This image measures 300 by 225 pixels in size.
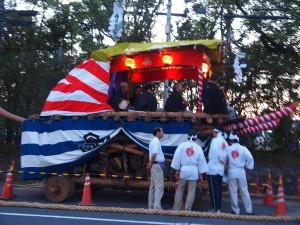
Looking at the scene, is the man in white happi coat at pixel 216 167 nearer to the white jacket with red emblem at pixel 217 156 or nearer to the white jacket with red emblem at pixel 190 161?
the white jacket with red emblem at pixel 217 156

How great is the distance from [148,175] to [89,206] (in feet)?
5.56

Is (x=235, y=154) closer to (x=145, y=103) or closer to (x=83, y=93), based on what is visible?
(x=145, y=103)

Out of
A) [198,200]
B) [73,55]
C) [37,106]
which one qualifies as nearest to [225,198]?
[198,200]

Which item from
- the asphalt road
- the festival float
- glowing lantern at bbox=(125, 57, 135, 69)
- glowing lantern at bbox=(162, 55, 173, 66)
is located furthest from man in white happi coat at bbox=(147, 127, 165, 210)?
glowing lantern at bbox=(125, 57, 135, 69)

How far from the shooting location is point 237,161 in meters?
10.1

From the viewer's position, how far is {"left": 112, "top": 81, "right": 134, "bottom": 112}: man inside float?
12.3 meters

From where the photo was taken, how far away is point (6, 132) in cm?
1825

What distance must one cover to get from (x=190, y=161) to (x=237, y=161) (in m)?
1.05

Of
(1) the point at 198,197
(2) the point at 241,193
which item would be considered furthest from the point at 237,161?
(1) the point at 198,197

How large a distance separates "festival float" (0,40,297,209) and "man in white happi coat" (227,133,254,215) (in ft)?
3.38

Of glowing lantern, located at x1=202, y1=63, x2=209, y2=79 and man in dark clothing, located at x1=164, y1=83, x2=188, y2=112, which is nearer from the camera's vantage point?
man in dark clothing, located at x1=164, y1=83, x2=188, y2=112

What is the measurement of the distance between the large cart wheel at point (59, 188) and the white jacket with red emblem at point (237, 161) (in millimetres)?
4083

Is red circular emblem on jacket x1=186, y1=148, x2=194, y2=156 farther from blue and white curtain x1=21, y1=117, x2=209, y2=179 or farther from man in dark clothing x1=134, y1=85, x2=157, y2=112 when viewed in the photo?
man in dark clothing x1=134, y1=85, x2=157, y2=112

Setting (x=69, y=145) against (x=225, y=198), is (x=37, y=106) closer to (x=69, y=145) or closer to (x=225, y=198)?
(x=69, y=145)
